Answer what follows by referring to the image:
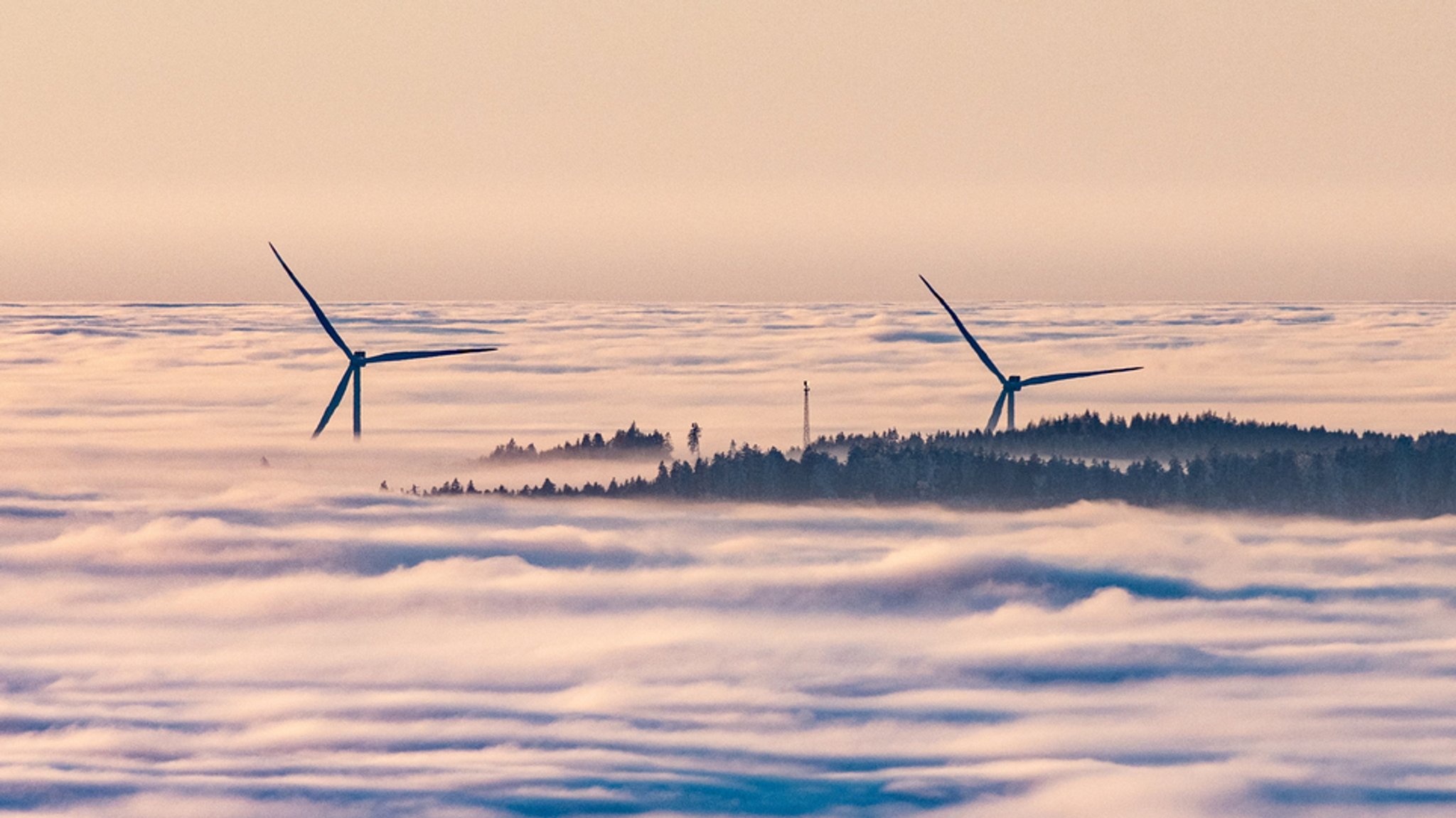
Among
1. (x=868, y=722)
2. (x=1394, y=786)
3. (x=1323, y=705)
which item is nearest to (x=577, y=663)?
(x=868, y=722)

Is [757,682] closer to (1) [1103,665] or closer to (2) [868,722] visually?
(1) [1103,665]

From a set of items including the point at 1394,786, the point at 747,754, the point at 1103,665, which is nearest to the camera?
the point at 1394,786

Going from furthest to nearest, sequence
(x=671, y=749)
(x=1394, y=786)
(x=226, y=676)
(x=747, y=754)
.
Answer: (x=226, y=676), (x=671, y=749), (x=747, y=754), (x=1394, y=786)

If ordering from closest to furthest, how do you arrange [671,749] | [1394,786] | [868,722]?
[1394,786]
[671,749]
[868,722]

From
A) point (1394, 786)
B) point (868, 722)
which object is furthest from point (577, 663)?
point (1394, 786)

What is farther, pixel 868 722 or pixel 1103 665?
pixel 1103 665

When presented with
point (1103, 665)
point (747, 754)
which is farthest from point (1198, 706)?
point (747, 754)

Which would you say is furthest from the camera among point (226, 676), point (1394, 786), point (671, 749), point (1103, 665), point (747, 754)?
point (1103, 665)

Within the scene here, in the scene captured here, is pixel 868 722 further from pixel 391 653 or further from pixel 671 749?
pixel 391 653

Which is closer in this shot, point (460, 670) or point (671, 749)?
point (671, 749)
